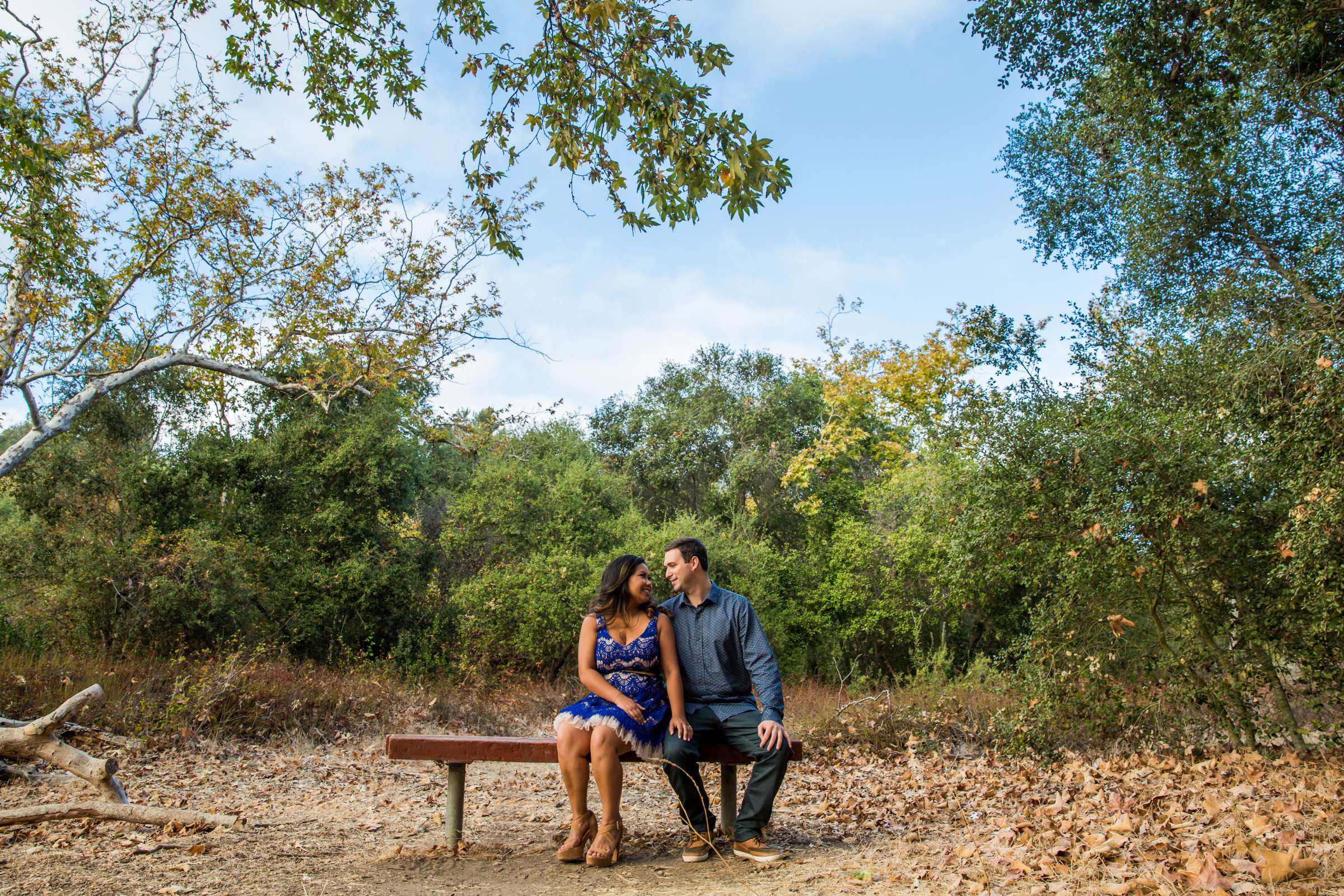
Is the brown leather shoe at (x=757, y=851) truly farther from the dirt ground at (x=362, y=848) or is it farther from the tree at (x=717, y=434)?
the tree at (x=717, y=434)

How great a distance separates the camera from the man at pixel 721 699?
408 cm

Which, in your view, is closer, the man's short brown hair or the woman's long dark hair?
the woman's long dark hair

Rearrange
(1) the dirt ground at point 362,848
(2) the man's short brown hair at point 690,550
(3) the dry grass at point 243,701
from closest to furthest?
1. (1) the dirt ground at point 362,848
2. (2) the man's short brown hair at point 690,550
3. (3) the dry grass at point 243,701

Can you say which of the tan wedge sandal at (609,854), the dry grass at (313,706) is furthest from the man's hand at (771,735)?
the dry grass at (313,706)

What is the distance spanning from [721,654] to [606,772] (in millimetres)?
Answer: 823

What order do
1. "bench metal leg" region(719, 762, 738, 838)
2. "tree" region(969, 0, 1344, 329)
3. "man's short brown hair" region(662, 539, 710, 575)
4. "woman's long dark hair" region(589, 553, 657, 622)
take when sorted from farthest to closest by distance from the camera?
"tree" region(969, 0, 1344, 329)
"bench metal leg" region(719, 762, 738, 838)
"man's short brown hair" region(662, 539, 710, 575)
"woman's long dark hair" region(589, 553, 657, 622)

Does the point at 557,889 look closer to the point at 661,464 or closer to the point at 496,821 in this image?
the point at 496,821

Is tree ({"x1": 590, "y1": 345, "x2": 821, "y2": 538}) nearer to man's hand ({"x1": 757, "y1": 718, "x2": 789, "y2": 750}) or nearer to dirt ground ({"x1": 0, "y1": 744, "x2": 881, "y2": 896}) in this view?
dirt ground ({"x1": 0, "y1": 744, "x2": 881, "y2": 896})

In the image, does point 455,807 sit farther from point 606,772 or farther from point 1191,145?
point 1191,145

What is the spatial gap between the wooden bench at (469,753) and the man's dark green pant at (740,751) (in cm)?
6

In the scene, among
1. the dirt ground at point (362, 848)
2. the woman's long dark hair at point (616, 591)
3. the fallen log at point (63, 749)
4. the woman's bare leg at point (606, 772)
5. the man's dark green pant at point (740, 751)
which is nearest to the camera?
the dirt ground at point (362, 848)

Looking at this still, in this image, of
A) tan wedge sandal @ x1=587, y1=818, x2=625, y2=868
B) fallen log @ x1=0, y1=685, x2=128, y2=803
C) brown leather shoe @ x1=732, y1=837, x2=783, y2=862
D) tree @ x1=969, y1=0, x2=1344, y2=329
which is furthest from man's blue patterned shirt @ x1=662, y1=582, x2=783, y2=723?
tree @ x1=969, y1=0, x2=1344, y2=329

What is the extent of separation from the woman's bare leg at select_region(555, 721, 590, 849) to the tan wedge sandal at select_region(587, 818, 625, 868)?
0.50ft

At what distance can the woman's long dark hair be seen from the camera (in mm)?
4312
